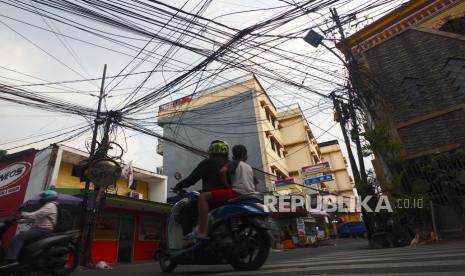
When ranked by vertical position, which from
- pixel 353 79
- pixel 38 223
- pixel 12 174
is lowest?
pixel 38 223

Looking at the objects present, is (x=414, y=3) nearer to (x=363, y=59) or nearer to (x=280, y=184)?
(x=363, y=59)

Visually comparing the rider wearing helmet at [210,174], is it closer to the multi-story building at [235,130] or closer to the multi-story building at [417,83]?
the multi-story building at [417,83]

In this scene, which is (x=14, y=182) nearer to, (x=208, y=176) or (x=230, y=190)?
(x=208, y=176)

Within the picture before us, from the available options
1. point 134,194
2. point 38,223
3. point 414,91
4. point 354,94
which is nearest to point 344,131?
point 354,94

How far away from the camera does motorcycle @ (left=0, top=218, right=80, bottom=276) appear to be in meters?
3.68

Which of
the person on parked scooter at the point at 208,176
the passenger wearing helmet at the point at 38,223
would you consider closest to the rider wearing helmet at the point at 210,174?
the person on parked scooter at the point at 208,176

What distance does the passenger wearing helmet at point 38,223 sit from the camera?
12.4 feet

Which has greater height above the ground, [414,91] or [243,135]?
[243,135]

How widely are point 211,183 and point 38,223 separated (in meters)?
2.69

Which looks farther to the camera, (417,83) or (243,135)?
(243,135)

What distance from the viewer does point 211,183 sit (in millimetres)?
3391

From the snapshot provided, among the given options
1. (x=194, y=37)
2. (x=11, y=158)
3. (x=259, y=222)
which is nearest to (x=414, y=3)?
(x=194, y=37)

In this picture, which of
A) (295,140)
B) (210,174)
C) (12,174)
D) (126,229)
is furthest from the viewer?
(295,140)

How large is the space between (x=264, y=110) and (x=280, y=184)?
8.81 m
